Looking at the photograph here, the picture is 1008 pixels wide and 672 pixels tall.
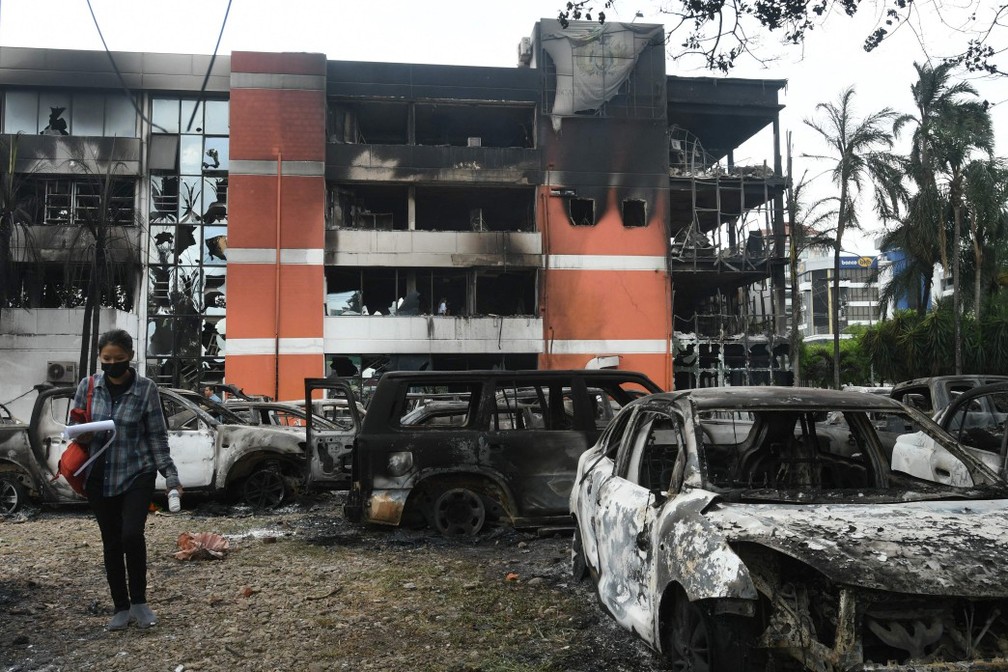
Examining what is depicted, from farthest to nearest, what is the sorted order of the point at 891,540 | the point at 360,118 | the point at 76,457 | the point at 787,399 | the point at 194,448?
the point at 360,118
the point at 194,448
the point at 76,457
the point at 787,399
the point at 891,540

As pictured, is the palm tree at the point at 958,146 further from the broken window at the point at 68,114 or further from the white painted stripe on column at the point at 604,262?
the broken window at the point at 68,114

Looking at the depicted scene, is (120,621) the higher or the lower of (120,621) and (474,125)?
the lower

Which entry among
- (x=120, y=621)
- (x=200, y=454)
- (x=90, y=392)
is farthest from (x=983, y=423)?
(x=200, y=454)

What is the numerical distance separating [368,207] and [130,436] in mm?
28759

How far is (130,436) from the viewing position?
16.5ft

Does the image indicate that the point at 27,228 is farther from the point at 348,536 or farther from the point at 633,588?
the point at 633,588

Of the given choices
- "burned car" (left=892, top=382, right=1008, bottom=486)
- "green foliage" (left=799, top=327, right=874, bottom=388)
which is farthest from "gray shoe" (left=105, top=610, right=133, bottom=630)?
"green foliage" (left=799, top=327, right=874, bottom=388)

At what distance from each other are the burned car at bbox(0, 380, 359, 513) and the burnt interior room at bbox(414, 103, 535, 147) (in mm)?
23858

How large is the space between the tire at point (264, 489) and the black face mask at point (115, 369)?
17.6ft

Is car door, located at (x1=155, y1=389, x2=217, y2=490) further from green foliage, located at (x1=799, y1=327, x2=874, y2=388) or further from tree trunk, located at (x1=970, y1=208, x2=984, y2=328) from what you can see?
green foliage, located at (x1=799, y1=327, x2=874, y2=388)

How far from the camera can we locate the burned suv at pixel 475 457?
25.4 ft

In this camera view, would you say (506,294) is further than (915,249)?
No

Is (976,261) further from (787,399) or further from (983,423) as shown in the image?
(787,399)

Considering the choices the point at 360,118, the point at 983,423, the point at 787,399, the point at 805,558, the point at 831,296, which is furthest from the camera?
the point at 831,296
